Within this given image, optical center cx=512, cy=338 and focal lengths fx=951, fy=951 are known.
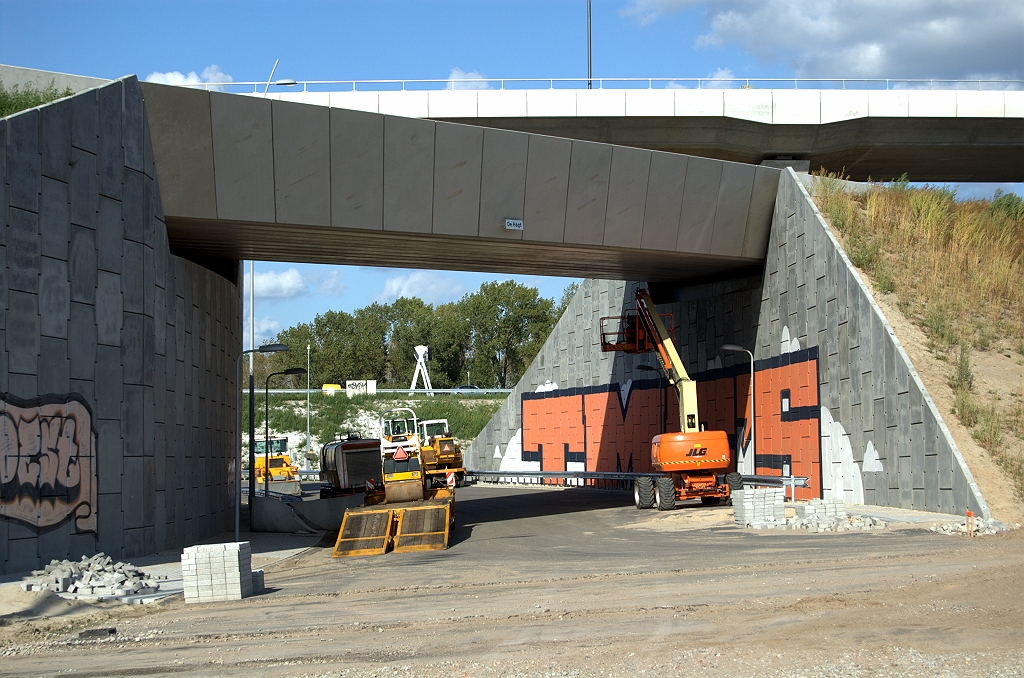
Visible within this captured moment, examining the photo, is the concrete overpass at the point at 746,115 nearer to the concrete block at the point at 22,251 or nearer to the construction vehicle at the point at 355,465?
the construction vehicle at the point at 355,465

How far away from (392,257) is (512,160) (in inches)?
218

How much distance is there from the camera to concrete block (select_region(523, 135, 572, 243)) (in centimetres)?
2638

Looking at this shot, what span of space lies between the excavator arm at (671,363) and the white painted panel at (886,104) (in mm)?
14055

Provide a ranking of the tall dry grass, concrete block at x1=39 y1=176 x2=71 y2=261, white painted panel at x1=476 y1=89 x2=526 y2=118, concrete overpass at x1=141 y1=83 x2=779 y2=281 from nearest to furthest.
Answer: concrete block at x1=39 y1=176 x2=71 y2=261
concrete overpass at x1=141 y1=83 x2=779 y2=281
the tall dry grass
white painted panel at x1=476 y1=89 x2=526 y2=118

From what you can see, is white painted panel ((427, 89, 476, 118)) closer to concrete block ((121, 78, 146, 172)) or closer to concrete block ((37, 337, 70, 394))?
concrete block ((121, 78, 146, 172))

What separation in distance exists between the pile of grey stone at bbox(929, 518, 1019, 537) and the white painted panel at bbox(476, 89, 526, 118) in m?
25.2

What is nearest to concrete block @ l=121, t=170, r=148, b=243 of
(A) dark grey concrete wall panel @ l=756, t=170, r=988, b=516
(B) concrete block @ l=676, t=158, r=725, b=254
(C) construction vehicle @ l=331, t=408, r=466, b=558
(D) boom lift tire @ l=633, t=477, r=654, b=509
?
(C) construction vehicle @ l=331, t=408, r=466, b=558

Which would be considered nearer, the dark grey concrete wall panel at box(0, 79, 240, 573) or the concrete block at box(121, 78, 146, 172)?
the dark grey concrete wall panel at box(0, 79, 240, 573)

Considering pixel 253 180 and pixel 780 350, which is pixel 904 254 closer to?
pixel 780 350

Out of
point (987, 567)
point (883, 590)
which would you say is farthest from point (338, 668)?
point (987, 567)

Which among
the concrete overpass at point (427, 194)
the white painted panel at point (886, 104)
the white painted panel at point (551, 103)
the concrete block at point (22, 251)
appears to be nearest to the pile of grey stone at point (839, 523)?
the concrete overpass at point (427, 194)

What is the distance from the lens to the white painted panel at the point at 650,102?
38562 mm

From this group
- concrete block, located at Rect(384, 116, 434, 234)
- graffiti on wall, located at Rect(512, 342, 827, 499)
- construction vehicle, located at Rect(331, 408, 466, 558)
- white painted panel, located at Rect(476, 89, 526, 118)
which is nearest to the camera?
construction vehicle, located at Rect(331, 408, 466, 558)

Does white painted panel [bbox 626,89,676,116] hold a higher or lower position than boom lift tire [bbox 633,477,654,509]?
higher
